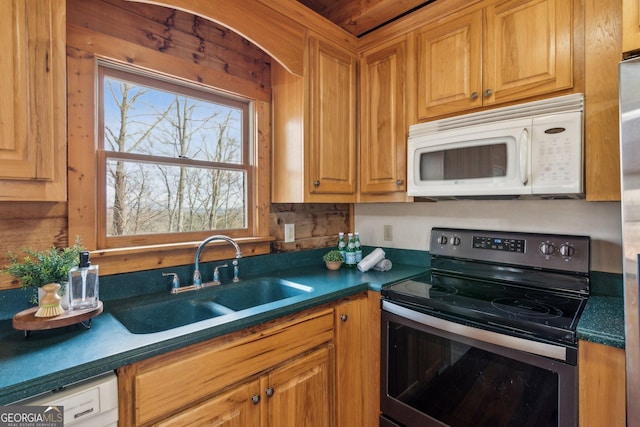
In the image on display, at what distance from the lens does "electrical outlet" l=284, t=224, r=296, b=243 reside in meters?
2.03

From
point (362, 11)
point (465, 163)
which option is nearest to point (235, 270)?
point (465, 163)

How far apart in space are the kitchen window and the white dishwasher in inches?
27.5

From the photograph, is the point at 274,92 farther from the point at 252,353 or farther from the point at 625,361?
the point at 625,361

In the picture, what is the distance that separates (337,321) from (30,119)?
1.37 meters

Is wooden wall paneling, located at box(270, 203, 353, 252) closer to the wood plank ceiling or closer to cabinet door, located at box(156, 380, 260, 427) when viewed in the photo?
cabinet door, located at box(156, 380, 260, 427)

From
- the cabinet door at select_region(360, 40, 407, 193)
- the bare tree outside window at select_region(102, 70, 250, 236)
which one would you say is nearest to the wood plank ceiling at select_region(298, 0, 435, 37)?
the cabinet door at select_region(360, 40, 407, 193)

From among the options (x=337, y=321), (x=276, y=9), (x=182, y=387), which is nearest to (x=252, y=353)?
(x=182, y=387)

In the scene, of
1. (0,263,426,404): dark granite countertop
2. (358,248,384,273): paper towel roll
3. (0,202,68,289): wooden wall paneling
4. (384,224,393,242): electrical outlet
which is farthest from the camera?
(384,224,393,242): electrical outlet

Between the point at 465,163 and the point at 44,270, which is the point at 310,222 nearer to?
the point at 465,163

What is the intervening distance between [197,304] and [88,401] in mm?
650

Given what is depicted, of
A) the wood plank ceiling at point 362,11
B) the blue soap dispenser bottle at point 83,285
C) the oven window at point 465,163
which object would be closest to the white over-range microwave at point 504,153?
the oven window at point 465,163

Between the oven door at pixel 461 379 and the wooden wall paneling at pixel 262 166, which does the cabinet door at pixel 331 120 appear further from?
the oven door at pixel 461 379

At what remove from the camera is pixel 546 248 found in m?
1.53

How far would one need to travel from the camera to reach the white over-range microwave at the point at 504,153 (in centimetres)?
127
